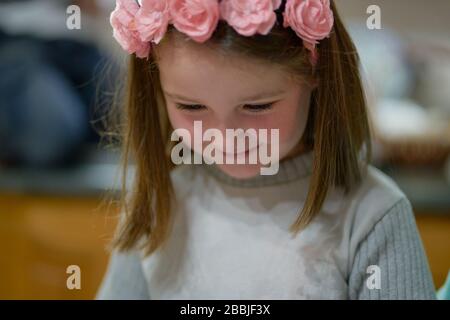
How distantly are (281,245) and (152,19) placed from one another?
0.26 meters

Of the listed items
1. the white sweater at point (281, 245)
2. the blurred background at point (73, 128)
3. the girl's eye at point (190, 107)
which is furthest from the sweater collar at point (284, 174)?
the blurred background at point (73, 128)

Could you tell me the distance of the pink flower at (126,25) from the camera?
1.74 ft

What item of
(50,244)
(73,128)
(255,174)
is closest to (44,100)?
(73,128)

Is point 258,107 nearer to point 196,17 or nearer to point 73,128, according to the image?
point 196,17

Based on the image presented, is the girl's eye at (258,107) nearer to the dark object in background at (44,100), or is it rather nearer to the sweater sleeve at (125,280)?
the sweater sleeve at (125,280)

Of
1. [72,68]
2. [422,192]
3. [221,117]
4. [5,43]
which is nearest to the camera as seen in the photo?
[221,117]

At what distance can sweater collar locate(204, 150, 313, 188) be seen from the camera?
0.60 meters

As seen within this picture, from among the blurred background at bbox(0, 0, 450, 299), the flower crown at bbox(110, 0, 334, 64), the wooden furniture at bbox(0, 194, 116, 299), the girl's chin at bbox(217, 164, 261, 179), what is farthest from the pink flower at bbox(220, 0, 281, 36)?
the blurred background at bbox(0, 0, 450, 299)

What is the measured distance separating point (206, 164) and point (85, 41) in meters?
0.70

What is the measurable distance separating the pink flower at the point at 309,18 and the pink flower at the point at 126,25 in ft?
0.42

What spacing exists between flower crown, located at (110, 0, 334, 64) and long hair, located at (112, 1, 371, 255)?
1cm

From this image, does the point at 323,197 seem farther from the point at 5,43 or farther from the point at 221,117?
the point at 5,43
